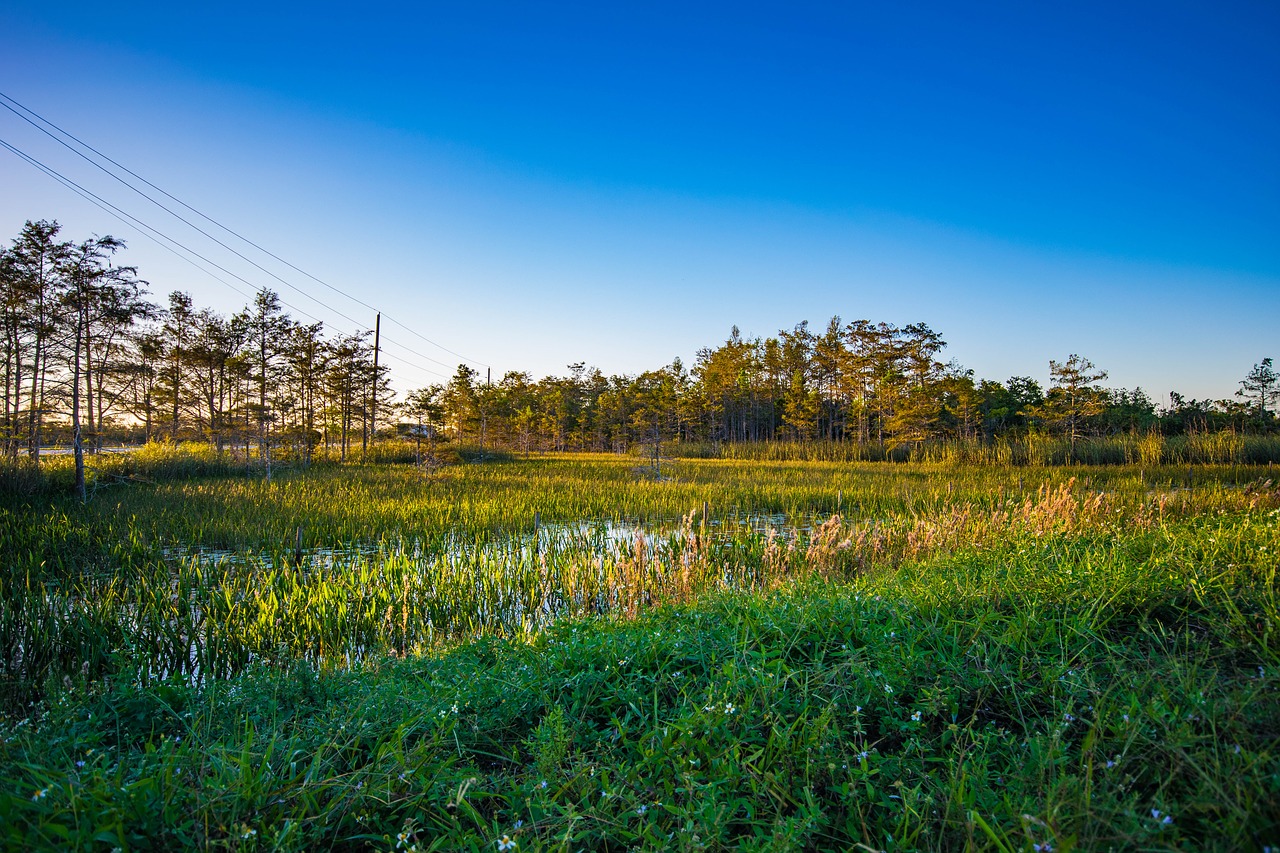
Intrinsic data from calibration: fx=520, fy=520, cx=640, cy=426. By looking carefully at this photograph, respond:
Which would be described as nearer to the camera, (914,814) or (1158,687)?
(914,814)

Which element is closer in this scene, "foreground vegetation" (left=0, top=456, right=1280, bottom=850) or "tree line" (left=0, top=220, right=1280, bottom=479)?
"foreground vegetation" (left=0, top=456, right=1280, bottom=850)

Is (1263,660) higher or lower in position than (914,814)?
higher

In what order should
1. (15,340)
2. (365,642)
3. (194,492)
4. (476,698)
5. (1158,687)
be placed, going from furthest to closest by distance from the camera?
(15,340) → (194,492) → (365,642) → (476,698) → (1158,687)

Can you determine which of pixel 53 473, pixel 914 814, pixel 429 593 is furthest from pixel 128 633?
pixel 53 473

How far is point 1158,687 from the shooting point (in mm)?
2268

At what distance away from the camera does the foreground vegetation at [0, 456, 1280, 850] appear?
1779 mm

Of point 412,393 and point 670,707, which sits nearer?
point 670,707

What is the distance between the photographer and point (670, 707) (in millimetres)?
2861

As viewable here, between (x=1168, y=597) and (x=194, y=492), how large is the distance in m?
17.9

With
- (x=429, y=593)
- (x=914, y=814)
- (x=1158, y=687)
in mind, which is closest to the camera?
(x=914, y=814)

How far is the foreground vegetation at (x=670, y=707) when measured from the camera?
70.1 inches

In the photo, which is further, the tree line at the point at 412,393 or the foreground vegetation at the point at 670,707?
the tree line at the point at 412,393

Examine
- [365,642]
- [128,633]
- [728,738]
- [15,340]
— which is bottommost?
[365,642]

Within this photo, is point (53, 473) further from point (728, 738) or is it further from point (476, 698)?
point (728, 738)
